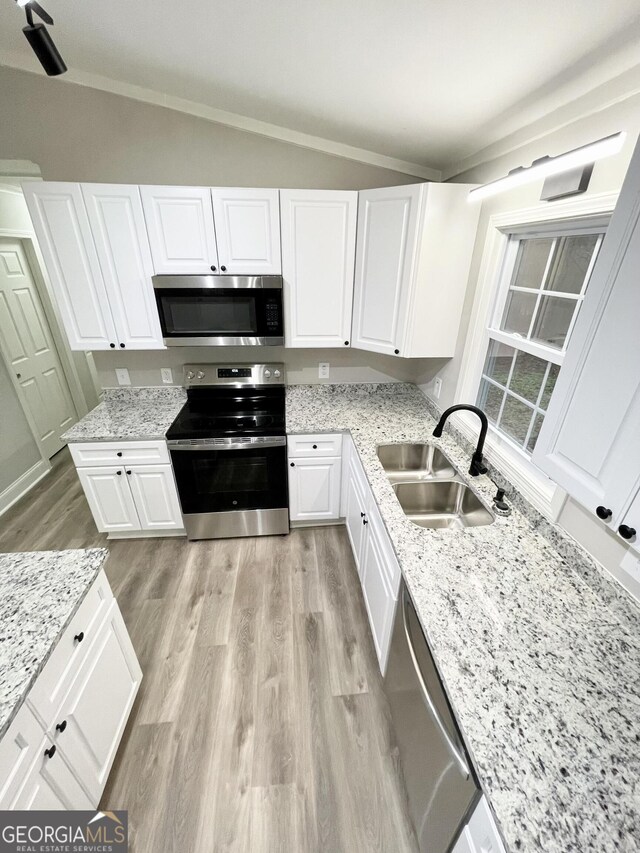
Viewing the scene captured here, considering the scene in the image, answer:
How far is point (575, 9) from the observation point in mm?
783

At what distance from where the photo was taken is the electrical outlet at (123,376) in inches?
97.8

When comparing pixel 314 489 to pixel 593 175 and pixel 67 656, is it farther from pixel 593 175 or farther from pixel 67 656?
pixel 593 175

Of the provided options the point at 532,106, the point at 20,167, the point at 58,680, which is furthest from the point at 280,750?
the point at 20,167

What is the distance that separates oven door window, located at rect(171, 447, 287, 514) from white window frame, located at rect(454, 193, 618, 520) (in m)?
1.18

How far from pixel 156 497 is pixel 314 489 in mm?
1048


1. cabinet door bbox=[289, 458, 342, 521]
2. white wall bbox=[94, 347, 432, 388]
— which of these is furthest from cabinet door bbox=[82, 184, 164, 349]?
cabinet door bbox=[289, 458, 342, 521]

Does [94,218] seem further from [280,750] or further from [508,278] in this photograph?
[280,750]

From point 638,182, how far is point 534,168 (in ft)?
1.39

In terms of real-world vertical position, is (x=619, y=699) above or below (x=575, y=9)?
below

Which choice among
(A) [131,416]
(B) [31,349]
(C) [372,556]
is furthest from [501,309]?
(B) [31,349]

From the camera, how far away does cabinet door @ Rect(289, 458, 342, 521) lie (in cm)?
226

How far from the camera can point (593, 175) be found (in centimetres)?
106

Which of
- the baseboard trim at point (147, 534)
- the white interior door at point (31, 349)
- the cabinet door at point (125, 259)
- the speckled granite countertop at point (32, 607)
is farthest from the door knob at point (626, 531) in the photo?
the white interior door at point (31, 349)

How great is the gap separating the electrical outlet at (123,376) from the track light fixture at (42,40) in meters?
1.70
